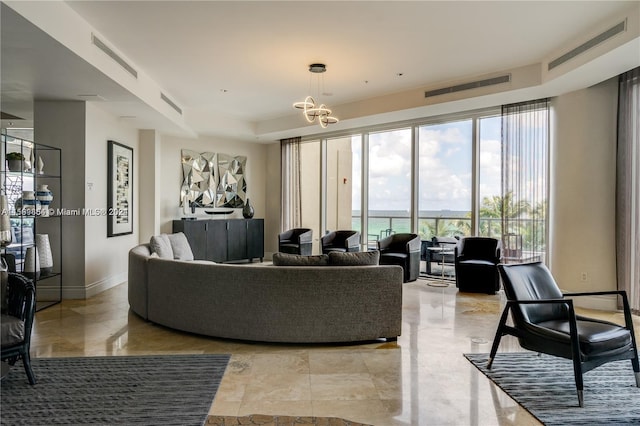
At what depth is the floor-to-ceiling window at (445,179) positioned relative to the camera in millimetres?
7020

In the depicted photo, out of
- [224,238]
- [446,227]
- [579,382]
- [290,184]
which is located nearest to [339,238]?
[290,184]

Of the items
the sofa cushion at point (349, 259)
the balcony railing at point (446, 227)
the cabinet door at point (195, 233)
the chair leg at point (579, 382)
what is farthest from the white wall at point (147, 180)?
the chair leg at point (579, 382)

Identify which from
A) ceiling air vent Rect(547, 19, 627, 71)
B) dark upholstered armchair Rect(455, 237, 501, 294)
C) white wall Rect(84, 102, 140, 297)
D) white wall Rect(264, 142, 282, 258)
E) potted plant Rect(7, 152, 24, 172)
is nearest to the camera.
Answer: ceiling air vent Rect(547, 19, 627, 71)

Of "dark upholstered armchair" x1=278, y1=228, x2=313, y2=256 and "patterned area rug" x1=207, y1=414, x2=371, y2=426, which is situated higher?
"dark upholstered armchair" x1=278, y1=228, x2=313, y2=256

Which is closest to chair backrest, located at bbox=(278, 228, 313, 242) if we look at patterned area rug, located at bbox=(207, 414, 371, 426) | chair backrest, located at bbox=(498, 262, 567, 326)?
chair backrest, located at bbox=(498, 262, 567, 326)

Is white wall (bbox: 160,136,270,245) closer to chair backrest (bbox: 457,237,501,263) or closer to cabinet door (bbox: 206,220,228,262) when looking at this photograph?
cabinet door (bbox: 206,220,228,262)

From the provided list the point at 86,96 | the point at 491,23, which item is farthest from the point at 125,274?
the point at 491,23

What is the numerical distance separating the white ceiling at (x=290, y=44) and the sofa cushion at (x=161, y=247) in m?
1.93

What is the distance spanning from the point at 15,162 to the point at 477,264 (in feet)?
20.6

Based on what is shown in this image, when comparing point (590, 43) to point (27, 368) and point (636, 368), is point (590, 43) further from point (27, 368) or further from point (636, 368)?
point (27, 368)

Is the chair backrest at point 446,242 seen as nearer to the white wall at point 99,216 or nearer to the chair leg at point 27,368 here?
the white wall at point 99,216

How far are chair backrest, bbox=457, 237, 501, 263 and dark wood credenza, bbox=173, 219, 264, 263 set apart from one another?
→ 15.2ft

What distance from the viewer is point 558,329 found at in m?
3.00

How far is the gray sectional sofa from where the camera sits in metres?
3.72
